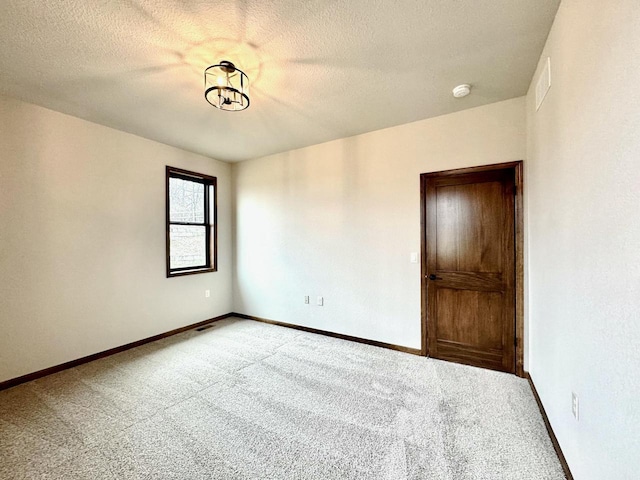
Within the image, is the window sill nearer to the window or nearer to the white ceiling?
the window

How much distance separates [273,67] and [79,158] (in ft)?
8.24

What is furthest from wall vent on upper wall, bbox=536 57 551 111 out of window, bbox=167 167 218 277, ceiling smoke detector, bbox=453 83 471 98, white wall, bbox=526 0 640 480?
window, bbox=167 167 218 277

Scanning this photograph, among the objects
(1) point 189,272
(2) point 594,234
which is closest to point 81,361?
(1) point 189,272

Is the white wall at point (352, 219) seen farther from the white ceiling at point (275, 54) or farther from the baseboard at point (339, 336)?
the white ceiling at point (275, 54)

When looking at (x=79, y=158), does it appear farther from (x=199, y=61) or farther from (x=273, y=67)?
(x=273, y=67)

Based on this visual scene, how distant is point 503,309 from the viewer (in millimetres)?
2799

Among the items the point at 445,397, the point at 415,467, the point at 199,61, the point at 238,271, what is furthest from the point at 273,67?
the point at 238,271

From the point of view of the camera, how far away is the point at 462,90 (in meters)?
2.51

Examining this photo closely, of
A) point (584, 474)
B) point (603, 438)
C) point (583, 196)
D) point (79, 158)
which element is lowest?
point (584, 474)

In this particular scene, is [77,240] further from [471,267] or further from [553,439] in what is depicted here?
[553,439]

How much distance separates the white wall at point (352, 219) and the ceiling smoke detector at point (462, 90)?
0.41 m

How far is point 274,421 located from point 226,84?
2584mm

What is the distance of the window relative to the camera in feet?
13.3

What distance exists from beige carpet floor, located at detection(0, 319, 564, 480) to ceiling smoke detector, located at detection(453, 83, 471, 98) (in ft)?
8.91
